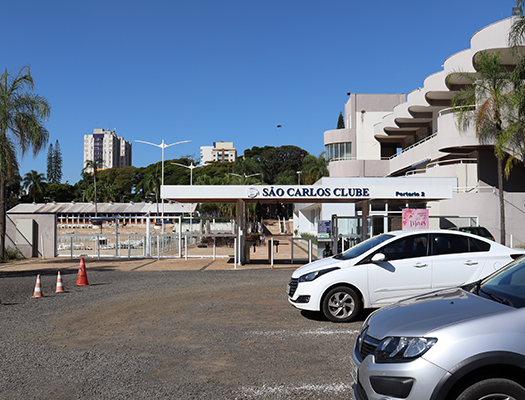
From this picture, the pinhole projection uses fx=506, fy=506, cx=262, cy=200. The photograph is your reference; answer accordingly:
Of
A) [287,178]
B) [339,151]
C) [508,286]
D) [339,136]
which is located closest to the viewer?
[508,286]

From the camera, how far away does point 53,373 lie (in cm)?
593

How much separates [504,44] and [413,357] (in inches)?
1232

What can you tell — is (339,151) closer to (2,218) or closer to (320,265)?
(2,218)

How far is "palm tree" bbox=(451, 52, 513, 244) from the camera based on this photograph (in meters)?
28.8

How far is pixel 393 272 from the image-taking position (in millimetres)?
8570

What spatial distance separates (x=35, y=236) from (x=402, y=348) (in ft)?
84.4

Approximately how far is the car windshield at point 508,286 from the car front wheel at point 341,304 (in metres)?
3.92

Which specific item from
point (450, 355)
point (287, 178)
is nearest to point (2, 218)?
point (450, 355)

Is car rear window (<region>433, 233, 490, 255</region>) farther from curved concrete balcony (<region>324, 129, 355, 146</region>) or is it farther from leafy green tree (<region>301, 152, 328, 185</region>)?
leafy green tree (<region>301, 152, 328, 185</region>)

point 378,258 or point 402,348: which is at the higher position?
point 378,258

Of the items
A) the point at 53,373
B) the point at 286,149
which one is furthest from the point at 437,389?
the point at 286,149

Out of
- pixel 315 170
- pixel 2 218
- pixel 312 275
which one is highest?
pixel 315 170

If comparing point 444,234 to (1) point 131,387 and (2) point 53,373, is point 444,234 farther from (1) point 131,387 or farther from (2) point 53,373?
(2) point 53,373

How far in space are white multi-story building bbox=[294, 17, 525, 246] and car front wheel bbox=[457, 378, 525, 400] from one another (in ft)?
53.6
